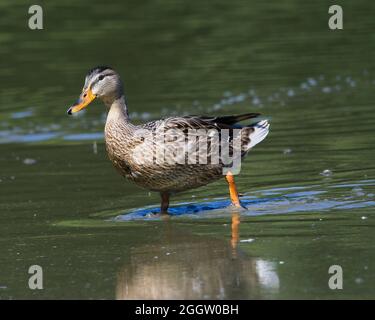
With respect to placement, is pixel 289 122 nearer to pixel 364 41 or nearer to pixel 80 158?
pixel 80 158

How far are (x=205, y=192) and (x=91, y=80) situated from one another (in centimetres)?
188

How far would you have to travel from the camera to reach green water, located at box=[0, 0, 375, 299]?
824 cm

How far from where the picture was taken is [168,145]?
10.4m

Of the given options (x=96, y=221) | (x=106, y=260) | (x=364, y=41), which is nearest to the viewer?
(x=106, y=260)

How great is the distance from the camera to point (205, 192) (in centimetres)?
1160

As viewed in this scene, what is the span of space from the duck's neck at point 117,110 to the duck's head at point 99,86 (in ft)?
0.13

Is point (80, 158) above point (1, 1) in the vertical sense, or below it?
below

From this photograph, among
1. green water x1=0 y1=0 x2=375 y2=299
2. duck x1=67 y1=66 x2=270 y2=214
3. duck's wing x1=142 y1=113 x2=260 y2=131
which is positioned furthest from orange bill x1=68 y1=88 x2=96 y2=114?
green water x1=0 y1=0 x2=375 y2=299

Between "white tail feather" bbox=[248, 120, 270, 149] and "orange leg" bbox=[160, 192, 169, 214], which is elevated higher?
"white tail feather" bbox=[248, 120, 270, 149]

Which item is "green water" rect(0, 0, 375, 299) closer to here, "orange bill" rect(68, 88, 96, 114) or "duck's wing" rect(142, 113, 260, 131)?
"duck's wing" rect(142, 113, 260, 131)

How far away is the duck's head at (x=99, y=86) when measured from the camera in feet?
35.4
